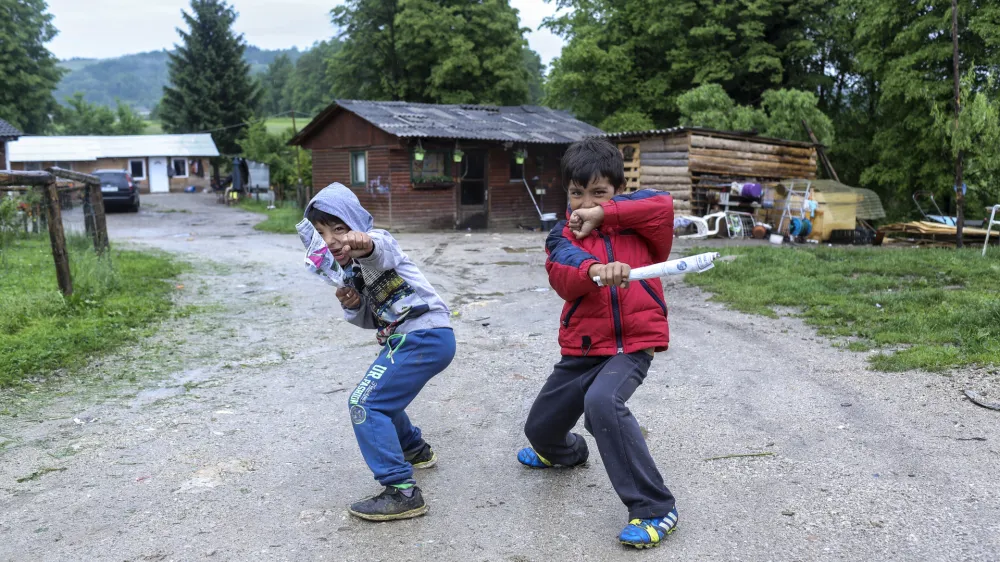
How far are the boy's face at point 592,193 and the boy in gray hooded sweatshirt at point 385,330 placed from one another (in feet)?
2.48

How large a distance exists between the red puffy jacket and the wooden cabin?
18.4 metres

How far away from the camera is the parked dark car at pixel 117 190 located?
98.6 feet

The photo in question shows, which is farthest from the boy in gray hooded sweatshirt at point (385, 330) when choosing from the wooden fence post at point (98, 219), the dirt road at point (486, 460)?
the wooden fence post at point (98, 219)

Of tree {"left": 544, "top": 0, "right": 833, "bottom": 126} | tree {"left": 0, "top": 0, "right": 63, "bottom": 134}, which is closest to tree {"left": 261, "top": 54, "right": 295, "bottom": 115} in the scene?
tree {"left": 0, "top": 0, "right": 63, "bottom": 134}

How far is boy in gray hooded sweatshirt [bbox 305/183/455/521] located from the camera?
3.42m

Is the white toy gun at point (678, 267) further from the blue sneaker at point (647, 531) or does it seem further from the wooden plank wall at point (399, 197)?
the wooden plank wall at point (399, 197)

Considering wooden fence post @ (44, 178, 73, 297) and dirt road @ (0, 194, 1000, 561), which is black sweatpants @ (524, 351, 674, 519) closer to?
dirt road @ (0, 194, 1000, 561)

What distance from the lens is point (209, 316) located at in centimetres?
866

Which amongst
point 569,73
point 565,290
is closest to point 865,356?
point 565,290

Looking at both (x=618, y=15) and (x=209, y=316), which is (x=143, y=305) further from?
(x=618, y=15)

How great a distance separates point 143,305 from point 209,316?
2.41ft

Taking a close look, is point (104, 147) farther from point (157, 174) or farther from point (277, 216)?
point (277, 216)

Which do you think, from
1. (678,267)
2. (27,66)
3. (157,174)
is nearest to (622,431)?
(678,267)

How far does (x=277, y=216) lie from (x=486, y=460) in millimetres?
25008
